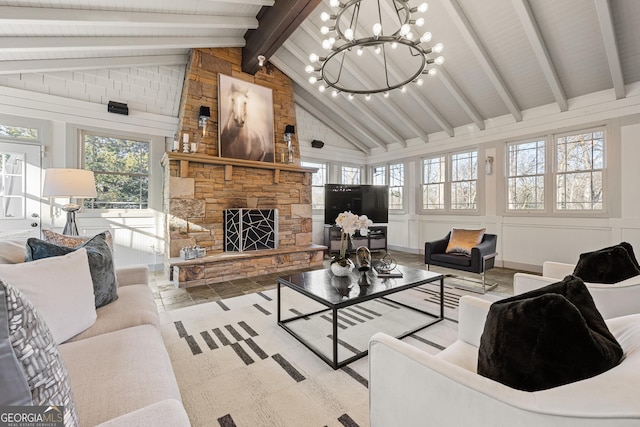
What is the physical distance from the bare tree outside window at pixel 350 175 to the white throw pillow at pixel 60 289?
20.4 feet

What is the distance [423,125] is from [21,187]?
6.86 meters

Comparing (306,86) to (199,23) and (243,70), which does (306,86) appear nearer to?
(243,70)

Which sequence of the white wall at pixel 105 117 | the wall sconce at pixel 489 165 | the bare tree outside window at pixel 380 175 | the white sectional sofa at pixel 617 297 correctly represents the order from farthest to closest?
1. the bare tree outside window at pixel 380 175
2. the wall sconce at pixel 489 165
3. the white wall at pixel 105 117
4. the white sectional sofa at pixel 617 297

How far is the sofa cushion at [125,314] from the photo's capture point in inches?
59.4

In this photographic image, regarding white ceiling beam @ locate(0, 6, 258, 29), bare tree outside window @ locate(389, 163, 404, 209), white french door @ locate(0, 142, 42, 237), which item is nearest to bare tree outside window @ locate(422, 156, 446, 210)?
bare tree outside window @ locate(389, 163, 404, 209)

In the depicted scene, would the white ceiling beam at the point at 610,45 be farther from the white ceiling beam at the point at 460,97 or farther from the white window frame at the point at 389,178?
the white window frame at the point at 389,178

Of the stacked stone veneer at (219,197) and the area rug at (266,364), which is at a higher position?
the stacked stone veneer at (219,197)

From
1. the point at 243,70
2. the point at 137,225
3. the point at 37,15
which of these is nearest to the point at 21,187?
the point at 137,225

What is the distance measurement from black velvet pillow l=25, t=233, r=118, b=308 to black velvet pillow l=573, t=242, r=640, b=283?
9.93 ft

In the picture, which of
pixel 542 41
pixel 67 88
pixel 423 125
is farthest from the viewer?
pixel 423 125

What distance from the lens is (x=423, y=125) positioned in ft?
19.9

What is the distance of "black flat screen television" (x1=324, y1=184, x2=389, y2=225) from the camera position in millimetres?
6230

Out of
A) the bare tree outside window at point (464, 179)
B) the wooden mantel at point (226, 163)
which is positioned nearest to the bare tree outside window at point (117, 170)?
the wooden mantel at point (226, 163)

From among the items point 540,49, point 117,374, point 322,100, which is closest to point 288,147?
point 322,100
